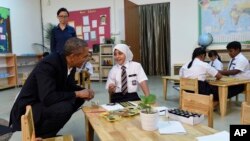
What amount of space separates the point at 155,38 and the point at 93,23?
210 centimetres

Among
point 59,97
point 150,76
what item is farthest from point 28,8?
point 59,97

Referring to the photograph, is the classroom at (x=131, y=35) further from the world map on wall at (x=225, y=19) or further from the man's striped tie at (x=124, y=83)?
the man's striped tie at (x=124, y=83)

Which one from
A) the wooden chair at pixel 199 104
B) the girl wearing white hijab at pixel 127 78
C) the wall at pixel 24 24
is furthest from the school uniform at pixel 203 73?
the wall at pixel 24 24

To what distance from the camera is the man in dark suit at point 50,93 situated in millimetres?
2195

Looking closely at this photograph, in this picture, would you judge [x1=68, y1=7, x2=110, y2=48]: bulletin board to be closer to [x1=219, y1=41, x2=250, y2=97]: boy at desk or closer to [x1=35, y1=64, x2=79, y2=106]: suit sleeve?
[x1=219, y1=41, x2=250, y2=97]: boy at desk

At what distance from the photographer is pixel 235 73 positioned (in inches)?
175

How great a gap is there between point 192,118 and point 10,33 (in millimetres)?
7160

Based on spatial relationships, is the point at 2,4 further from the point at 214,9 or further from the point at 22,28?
the point at 214,9

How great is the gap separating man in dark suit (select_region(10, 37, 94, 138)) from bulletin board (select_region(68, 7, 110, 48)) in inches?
232

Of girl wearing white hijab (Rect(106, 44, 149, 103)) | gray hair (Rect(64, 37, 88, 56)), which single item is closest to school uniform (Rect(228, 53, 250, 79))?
girl wearing white hijab (Rect(106, 44, 149, 103))

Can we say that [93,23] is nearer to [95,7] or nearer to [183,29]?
[95,7]

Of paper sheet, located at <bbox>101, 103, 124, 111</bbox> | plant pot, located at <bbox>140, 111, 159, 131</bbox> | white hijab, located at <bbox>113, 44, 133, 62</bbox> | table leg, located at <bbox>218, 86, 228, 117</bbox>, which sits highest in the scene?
white hijab, located at <bbox>113, 44, 133, 62</bbox>

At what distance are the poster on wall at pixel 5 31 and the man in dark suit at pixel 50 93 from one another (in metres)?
5.73

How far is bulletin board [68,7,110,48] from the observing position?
823 centimetres
